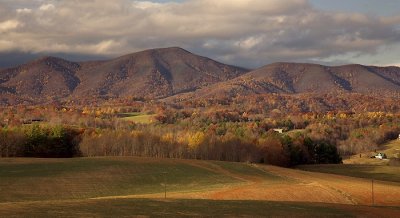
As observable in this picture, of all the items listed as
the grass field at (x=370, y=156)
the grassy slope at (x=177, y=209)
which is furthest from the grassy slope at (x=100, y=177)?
the grass field at (x=370, y=156)

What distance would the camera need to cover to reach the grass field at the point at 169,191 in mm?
40750

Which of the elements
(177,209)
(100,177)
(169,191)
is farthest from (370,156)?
(177,209)

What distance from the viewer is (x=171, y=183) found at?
76.1 meters

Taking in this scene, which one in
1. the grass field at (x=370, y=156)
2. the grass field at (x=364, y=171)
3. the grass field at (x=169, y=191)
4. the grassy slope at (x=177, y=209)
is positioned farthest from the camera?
the grass field at (x=370, y=156)

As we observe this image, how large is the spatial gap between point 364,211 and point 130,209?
2276 centimetres

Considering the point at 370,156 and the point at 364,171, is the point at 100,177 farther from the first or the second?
the point at 370,156

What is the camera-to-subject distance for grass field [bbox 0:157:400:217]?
1604 inches

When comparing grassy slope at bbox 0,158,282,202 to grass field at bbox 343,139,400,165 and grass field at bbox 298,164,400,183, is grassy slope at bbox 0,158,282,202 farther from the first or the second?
grass field at bbox 343,139,400,165

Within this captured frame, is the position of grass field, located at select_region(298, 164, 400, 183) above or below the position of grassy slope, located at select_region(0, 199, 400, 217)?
below

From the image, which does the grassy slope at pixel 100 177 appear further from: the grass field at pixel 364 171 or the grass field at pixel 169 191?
the grass field at pixel 364 171

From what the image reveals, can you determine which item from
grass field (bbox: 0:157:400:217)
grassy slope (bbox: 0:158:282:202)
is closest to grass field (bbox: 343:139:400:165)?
grass field (bbox: 0:157:400:217)

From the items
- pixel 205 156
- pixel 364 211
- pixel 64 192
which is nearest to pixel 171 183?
pixel 64 192

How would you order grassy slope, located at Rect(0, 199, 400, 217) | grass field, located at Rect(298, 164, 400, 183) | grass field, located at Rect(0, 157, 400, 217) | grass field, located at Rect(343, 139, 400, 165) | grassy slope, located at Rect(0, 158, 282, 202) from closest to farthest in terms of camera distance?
grassy slope, located at Rect(0, 199, 400, 217) → grass field, located at Rect(0, 157, 400, 217) → grassy slope, located at Rect(0, 158, 282, 202) → grass field, located at Rect(298, 164, 400, 183) → grass field, located at Rect(343, 139, 400, 165)

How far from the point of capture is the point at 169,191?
224ft
